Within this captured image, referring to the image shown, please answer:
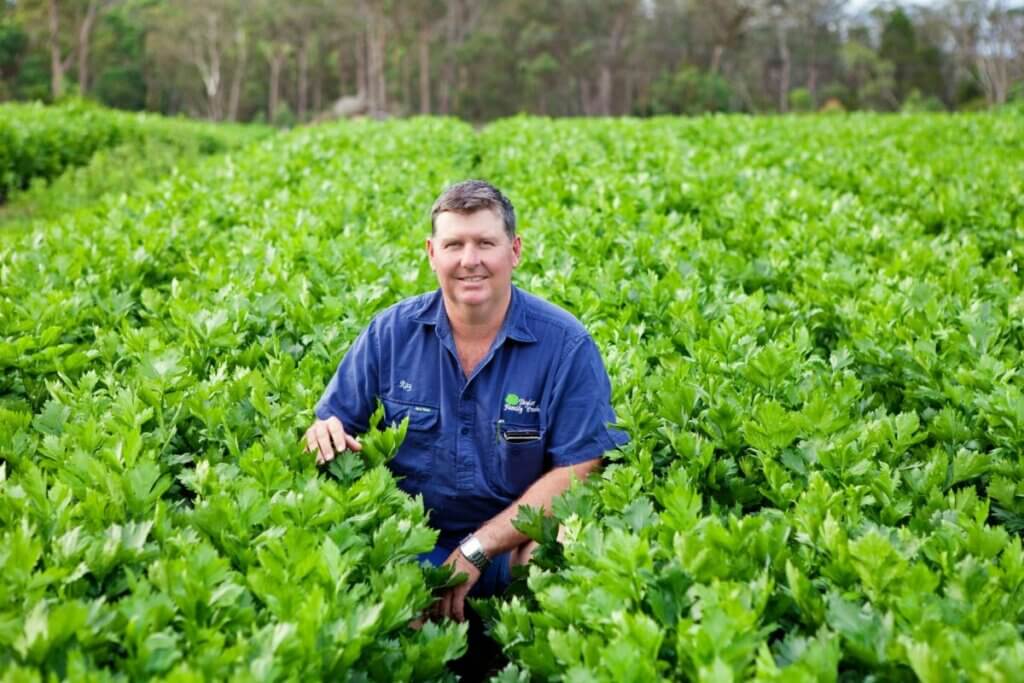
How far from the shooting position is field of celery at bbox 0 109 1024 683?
1.91 meters

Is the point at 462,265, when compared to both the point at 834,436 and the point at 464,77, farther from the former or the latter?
the point at 464,77

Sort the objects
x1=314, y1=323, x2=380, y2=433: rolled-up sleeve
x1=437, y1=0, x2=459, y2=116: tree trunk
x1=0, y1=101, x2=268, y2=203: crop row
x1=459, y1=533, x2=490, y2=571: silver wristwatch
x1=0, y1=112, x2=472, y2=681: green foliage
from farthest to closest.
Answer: x1=437, y1=0, x2=459, y2=116: tree trunk, x1=0, y1=101, x2=268, y2=203: crop row, x1=314, y1=323, x2=380, y2=433: rolled-up sleeve, x1=459, y1=533, x2=490, y2=571: silver wristwatch, x1=0, y1=112, x2=472, y2=681: green foliage

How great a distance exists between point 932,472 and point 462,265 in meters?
1.70

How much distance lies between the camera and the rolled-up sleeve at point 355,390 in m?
3.24

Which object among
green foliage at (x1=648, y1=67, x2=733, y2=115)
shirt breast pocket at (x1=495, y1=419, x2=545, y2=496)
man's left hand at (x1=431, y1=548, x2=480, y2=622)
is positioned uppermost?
green foliage at (x1=648, y1=67, x2=733, y2=115)

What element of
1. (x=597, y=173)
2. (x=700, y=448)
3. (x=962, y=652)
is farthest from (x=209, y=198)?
(x=962, y=652)

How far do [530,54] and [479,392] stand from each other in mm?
62429

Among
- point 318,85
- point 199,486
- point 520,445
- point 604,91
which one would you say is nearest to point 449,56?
point 604,91

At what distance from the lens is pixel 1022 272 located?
217 inches

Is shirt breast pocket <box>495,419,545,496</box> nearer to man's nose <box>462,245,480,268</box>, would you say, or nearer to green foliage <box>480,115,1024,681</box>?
green foliage <box>480,115,1024,681</box>

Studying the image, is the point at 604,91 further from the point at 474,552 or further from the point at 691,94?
the point at 474,552

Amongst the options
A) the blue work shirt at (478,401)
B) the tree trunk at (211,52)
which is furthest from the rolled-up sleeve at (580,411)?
the tree trunk at (211,52)

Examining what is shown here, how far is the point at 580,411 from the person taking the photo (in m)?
3.10

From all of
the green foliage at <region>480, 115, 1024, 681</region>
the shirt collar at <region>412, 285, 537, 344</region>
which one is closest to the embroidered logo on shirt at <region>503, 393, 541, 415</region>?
the shirt collar at <region>412, 285, 537, 344</region>
